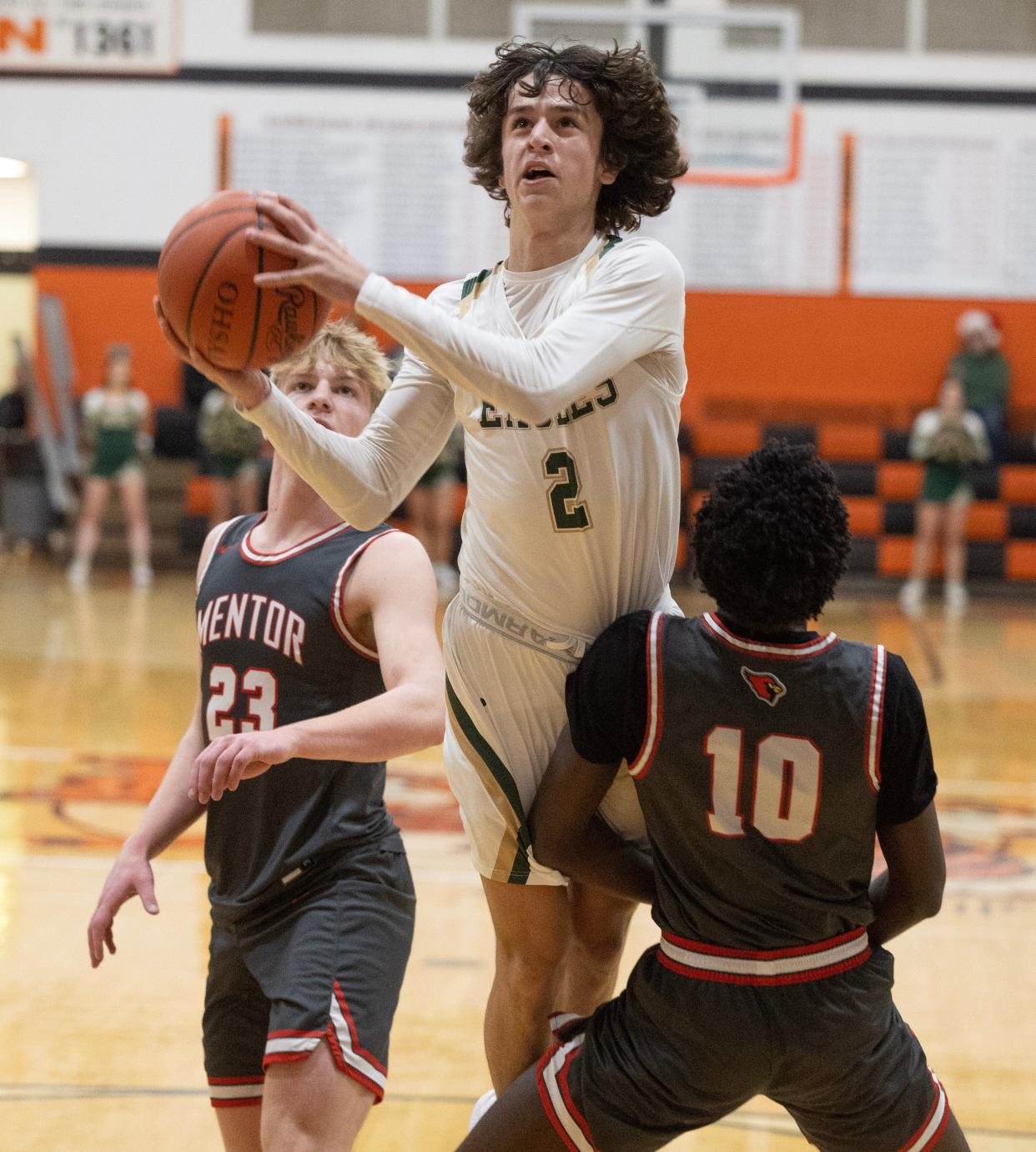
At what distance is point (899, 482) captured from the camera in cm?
1198

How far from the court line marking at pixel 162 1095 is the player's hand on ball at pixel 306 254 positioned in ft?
6.08

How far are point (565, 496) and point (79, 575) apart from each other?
32.7 ft

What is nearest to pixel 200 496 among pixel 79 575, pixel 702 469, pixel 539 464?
pixel 79 575

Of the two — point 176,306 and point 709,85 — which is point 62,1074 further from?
point 709,85

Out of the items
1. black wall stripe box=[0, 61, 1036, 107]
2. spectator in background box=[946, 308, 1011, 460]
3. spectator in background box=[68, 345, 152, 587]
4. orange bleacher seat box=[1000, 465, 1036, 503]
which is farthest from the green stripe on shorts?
black wall stripe box=[0, 61, 1036, 107]

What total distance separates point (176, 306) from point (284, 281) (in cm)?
22

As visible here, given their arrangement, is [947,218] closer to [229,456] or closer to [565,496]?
[229,456]

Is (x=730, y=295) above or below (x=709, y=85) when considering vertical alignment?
below

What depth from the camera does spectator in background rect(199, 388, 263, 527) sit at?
11391mm

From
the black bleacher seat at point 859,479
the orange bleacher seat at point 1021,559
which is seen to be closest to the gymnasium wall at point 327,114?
the black bleacher seat at point 859,479

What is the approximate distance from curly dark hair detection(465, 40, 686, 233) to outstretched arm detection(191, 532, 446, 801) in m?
0.66

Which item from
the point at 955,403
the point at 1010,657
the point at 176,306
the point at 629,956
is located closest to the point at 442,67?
the point at 955,403

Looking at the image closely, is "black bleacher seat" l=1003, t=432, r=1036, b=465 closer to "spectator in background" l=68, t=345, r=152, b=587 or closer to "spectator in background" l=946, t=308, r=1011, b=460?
"spectator in background" l=946, t=308, r=1011, b=460

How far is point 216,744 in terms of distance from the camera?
1977 mm
